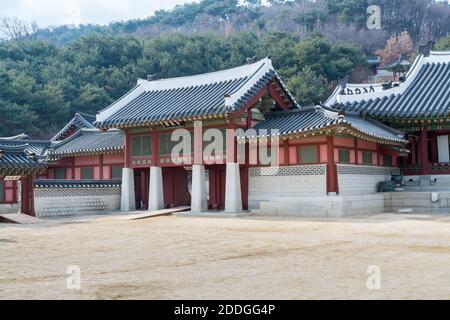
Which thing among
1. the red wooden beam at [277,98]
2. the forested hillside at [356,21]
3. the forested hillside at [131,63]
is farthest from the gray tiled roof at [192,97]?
the forested hillside at [356,21]

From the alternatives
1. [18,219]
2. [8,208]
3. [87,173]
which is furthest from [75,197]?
[87,173]

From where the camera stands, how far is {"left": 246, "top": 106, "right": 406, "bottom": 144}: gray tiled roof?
73.1 ft

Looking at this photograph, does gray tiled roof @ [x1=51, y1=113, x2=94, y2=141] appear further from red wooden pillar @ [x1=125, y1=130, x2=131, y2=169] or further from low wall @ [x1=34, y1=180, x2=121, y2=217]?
red wooden pillar @ [x1=125, y1=130, x2=131, y2=169]

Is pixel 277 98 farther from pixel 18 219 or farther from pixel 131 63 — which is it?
pixel 131 63

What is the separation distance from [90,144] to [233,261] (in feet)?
82.8

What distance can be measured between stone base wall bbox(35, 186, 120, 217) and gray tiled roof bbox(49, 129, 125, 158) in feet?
9.74

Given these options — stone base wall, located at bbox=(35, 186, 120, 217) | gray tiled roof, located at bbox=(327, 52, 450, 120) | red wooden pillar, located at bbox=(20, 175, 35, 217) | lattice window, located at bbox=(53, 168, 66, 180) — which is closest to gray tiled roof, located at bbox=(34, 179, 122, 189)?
stone base wall, located at bbox=(35, 186, 120, 217)

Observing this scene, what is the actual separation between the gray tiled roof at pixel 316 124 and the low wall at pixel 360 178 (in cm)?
182

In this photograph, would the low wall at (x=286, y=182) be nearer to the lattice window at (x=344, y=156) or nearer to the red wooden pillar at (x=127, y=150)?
the lattice window at (x=344, y=156)

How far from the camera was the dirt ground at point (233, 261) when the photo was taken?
7242mm

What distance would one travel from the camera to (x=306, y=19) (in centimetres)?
10156

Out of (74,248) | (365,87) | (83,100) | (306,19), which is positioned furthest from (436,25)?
(74,248)

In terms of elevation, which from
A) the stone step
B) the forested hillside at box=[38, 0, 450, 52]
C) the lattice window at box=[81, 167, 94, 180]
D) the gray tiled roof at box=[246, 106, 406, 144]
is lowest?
the stone step
